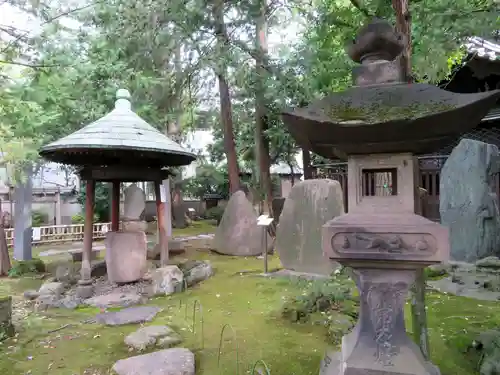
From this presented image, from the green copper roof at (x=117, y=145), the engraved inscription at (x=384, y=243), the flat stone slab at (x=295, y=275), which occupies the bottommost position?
the flat stone slab at (x=295, y=275)

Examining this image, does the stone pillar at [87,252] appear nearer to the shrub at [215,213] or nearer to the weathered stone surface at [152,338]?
the weathered stone surface at [152,338]

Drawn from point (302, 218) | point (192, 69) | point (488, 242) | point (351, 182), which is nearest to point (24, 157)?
point (192, 69)

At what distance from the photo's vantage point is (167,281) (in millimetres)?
7078

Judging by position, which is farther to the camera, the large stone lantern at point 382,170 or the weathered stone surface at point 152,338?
the weathered stone surface at point 152,338

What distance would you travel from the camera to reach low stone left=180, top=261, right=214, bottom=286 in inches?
304

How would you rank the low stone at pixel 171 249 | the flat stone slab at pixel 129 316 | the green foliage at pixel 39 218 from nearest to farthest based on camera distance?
the flat stone slab at pixel 129 316 < the low stone at pixel 171 249 < the green foliage at pixel 39 218

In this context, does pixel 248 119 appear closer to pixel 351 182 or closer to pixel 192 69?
pixel 192 69

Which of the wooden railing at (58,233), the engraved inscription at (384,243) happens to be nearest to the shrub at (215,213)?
the wooden railing at (58,233)

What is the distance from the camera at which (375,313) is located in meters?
3.23

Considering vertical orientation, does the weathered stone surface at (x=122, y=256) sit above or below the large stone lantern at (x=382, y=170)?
below

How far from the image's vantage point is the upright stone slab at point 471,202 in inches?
324

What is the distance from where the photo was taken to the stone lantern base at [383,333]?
3133 mm

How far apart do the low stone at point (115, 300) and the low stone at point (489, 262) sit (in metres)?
6.65

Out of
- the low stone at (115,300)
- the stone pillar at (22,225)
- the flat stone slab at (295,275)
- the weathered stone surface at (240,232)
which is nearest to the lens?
the low stone at (115,300)
